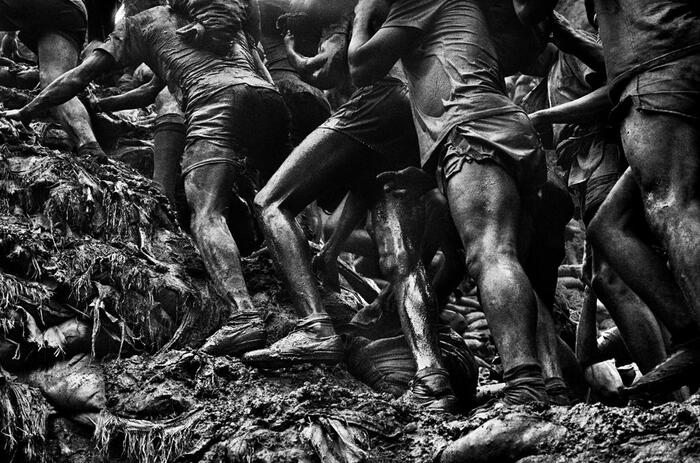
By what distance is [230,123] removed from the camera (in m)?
8.45

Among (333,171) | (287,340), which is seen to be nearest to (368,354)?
(287,340)

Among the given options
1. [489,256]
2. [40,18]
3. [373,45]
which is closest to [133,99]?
[40,18]

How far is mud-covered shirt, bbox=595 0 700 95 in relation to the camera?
5.91 metres

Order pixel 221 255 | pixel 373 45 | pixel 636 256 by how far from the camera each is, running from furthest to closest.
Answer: pixel 221 255 → pixel 373 45 → pixel 636 256

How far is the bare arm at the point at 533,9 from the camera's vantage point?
6.80m

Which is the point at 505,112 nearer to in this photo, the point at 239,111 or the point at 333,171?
the point at 333,171

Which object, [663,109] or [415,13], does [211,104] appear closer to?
[415,13]

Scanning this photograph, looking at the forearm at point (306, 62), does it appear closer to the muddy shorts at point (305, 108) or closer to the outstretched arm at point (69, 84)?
the muddy shorts at point (305, 108)

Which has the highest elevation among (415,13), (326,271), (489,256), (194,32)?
(415,13)

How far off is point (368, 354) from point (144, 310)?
4.99ft

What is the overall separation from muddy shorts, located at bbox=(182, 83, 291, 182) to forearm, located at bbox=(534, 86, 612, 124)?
88.9 inches

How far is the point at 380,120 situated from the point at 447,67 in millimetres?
883

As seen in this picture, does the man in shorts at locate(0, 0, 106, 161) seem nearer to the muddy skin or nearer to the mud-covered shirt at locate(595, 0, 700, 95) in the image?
the muddy skin

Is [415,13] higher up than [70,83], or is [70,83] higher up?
[415,13]
